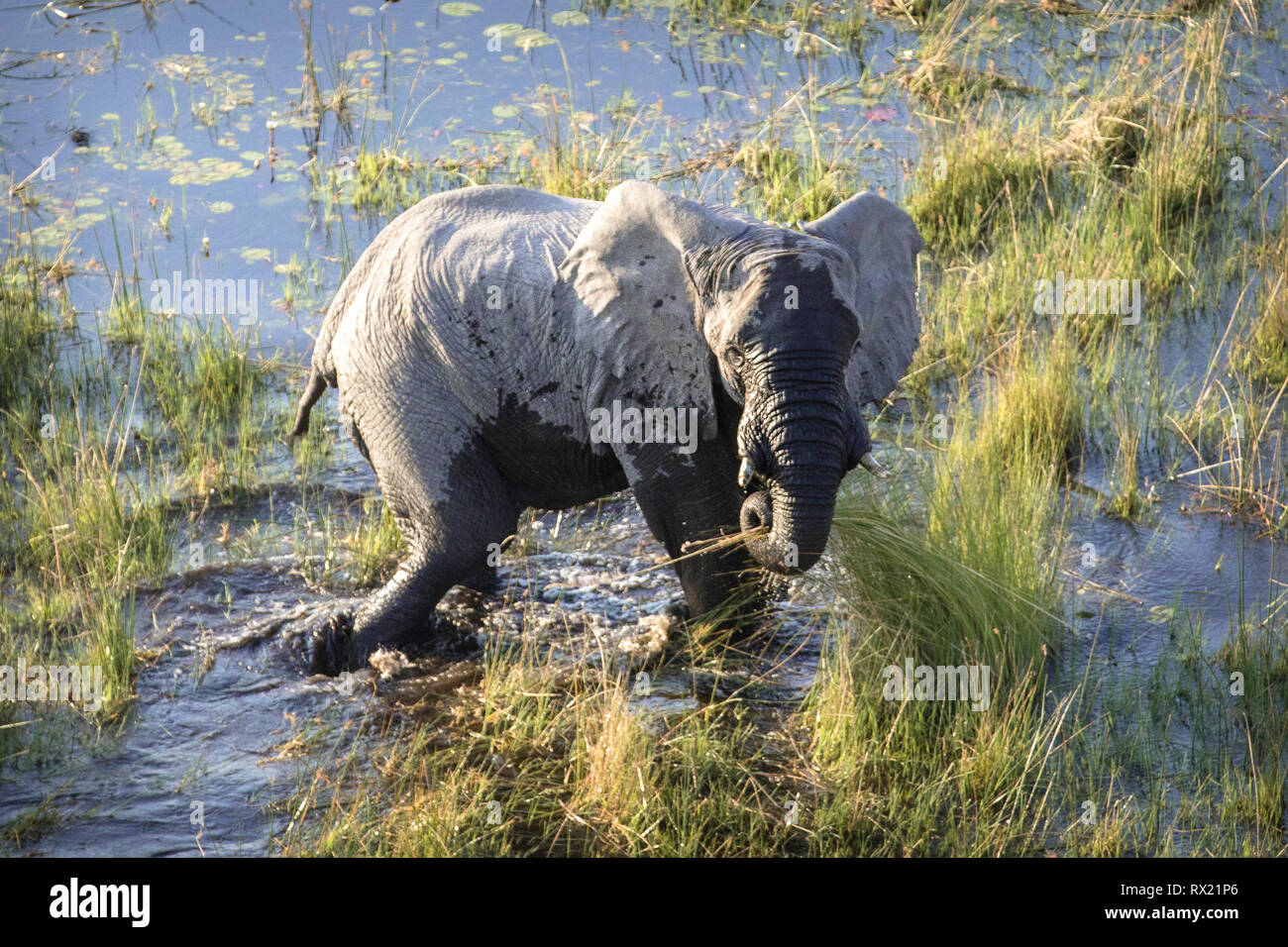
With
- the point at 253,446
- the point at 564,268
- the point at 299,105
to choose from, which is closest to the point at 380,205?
→ the point at 299,105

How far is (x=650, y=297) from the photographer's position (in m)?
5.43

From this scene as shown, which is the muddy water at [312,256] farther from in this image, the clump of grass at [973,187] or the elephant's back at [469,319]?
the elephant's back at [469,319]

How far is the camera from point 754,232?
5.25 metres

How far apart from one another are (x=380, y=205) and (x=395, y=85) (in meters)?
1.82

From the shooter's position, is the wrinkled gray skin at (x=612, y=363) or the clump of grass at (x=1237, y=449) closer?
the wrinkled gray skin at (x=612, y=363)

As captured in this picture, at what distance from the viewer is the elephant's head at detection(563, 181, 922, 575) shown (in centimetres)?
498

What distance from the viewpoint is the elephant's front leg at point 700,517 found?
223 inches

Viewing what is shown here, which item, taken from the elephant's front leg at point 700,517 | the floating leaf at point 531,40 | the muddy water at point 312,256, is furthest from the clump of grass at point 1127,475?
the floating leaf at point 531,40

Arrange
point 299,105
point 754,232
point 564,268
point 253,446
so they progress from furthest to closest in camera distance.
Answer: point 299,105
point 253,446
point 564,268
point 754,232

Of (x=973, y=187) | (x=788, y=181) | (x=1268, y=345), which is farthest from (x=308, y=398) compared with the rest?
(x=1268, y=345)

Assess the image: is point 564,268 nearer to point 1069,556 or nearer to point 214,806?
point 214,806

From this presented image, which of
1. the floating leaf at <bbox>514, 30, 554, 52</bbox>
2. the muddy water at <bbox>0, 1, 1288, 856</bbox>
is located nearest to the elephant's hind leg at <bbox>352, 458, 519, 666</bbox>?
the muddy water at <bbox>0, 1, 1288, 856</bbox>

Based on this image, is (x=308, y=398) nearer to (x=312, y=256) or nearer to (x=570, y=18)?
(x=312, y=256)

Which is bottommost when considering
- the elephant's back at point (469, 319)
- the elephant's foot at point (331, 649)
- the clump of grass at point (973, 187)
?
the elephant's foot at point (331, 649)
